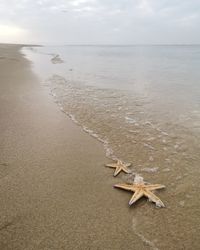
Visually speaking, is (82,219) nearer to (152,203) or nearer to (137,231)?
(137,231)

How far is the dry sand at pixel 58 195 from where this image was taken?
10.00 feet

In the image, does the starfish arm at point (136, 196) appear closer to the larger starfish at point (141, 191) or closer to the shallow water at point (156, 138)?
the larger starfish at point (141, 191)

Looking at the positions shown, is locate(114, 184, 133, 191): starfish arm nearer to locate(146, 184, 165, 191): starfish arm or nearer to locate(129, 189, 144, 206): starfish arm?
locate(129, 189, 144, 206): starfish arm

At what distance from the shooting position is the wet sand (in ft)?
10.00

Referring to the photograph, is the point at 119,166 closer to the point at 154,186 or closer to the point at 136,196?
the point at 154,186

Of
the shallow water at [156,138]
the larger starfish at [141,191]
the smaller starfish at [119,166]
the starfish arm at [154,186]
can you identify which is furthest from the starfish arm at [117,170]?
the starfish arm at [154,186]

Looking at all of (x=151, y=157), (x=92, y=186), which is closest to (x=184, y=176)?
(x=151, y=157)

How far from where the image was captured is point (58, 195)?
12.6 ft

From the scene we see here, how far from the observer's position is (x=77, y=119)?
7.65 m

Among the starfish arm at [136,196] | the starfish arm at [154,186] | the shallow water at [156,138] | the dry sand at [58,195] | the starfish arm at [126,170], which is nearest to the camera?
the dry sand at [58,195]

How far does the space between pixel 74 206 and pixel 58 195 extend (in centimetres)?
38

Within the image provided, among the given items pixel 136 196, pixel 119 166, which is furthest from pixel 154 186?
pixel 119 166

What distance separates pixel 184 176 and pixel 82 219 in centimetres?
219

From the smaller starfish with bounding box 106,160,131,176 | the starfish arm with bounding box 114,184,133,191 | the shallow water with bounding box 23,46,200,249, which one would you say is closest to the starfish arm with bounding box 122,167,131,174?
the smaller starfish with bounding box 106,160,131,176
